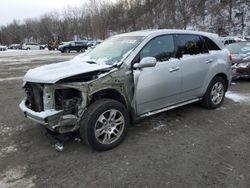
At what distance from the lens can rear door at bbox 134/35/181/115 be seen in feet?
16.1

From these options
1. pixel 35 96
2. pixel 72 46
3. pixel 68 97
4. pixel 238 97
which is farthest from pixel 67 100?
pixel 72 46

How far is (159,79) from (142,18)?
59048 mm

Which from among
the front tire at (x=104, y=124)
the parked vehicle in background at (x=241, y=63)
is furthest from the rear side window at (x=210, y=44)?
the parked vehicle in background at (x=241, y=63)

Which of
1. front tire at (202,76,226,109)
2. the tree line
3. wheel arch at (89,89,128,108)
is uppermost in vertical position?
the tree line

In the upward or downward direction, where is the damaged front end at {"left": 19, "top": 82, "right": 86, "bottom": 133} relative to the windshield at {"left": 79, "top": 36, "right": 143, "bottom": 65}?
downward

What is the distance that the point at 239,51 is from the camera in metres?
10.7

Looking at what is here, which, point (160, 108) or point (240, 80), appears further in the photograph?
point (240, 80)

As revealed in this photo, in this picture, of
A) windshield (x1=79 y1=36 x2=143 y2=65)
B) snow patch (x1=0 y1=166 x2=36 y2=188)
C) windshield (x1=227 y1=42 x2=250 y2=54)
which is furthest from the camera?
windshield (x1=227 y1=42 x2=250 y2=54)

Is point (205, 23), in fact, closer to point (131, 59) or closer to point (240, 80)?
point (240, 80)

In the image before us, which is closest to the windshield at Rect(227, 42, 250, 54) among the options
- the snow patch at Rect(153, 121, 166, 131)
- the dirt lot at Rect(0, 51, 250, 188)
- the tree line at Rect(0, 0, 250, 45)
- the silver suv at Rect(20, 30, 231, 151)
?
the silver suv at Rect(20, 30, 231, 151)

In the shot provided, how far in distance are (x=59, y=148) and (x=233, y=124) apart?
3258mm

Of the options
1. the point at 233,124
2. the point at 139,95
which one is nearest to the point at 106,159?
the point at 139,95

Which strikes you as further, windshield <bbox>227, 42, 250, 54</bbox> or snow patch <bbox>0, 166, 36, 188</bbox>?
windshield <bbox>227, 42, 250, 54</bbox>

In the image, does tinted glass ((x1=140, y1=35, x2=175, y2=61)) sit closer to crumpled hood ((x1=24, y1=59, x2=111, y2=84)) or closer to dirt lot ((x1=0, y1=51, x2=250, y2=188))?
crumpled hood ((x1=24, y1=59, x2=111, y2=84))
